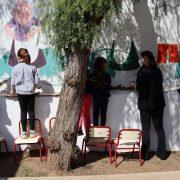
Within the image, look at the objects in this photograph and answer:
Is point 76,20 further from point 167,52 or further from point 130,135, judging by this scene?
point 167,52

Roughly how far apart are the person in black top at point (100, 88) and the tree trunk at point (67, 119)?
961 millimetres

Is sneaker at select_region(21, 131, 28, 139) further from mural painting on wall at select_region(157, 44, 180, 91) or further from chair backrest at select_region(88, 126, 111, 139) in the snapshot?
mural painting on wall at select_region(157, 44, 180, 91)

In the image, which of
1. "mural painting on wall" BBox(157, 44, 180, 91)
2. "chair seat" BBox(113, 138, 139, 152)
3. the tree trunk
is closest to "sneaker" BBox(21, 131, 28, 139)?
the tree trunk

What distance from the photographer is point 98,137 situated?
28.4ft

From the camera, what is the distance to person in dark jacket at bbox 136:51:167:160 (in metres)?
8.66

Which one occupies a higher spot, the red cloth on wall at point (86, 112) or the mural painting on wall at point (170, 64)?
the mural painting on wall at point (170, 64)

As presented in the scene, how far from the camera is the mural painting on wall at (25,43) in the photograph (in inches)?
347

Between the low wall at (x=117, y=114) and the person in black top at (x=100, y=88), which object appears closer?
the person in black top at (x=100, y=88)

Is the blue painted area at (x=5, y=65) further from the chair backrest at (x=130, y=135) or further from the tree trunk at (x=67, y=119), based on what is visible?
the chair backrest at (x=130, y=135)

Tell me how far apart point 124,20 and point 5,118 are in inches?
111

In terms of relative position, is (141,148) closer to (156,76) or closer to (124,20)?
(156,76)

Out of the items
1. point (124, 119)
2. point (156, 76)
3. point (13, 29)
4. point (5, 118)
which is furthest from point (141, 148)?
point (13, 29)

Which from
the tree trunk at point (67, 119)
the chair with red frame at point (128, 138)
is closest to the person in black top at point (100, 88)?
the chair with red frame at point (128, 138)

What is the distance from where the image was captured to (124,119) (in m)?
9.23
